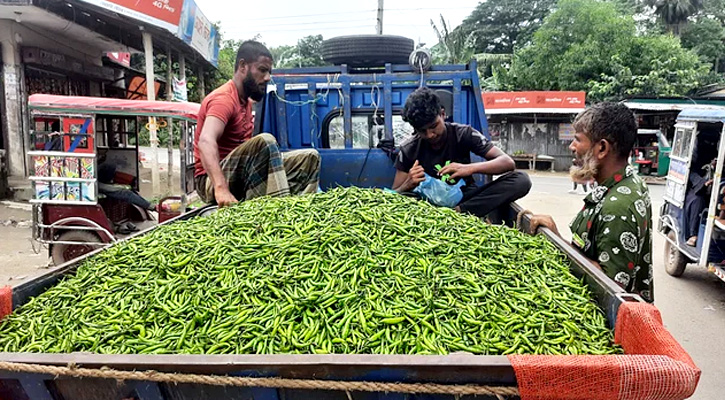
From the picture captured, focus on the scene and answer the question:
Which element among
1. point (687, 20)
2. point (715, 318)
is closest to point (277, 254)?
point (715, 318)

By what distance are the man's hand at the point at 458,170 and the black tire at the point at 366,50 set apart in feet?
9.13

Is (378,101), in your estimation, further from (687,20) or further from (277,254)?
(687,20)

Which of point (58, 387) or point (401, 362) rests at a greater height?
point (401, 362)

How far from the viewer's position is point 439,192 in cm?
371

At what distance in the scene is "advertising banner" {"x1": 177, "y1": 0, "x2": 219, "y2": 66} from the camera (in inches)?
536

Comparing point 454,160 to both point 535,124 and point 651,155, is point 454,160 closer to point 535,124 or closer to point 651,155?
point 651,155

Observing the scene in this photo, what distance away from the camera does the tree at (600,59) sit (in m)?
20.6

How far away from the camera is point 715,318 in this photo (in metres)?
5.46

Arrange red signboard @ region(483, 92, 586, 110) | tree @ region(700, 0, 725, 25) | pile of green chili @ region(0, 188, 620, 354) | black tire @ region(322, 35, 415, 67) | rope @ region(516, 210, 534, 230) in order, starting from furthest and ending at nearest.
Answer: tree @ region(700, 0, 725, 25) < red signboard @ region(483, 92, 586, 110) < black tire @ region(322, 35, 415, 67) < rope @ region(516, 210, 534, 230) < pile of green chili @ region(0, 188, 620, 354)

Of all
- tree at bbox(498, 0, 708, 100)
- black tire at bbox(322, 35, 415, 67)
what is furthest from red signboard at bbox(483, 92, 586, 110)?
black tire at bbox(322, 35, 415, 67)

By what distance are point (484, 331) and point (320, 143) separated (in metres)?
4.02

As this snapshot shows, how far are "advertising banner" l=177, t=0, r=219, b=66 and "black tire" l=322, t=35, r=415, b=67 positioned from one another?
8.65 meters

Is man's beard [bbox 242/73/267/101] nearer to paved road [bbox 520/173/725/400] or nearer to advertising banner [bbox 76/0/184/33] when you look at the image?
paved road [bbox 520/173/725/400]

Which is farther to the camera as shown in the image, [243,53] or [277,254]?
[243,53]
